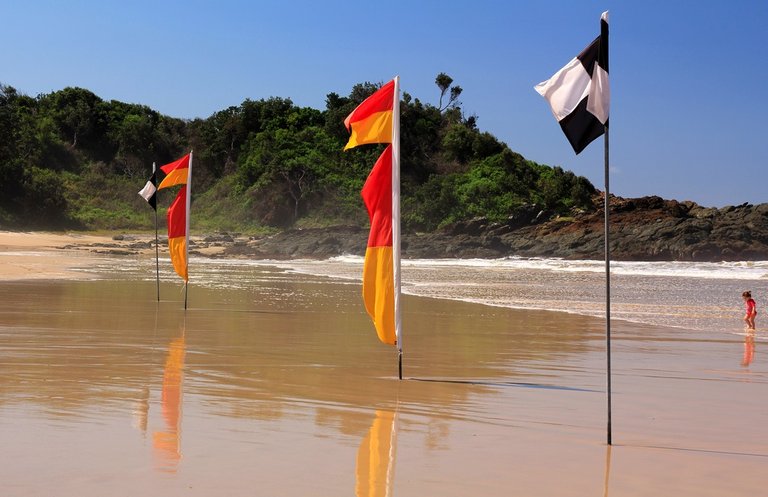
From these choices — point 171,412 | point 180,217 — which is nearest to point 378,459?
point 171,412

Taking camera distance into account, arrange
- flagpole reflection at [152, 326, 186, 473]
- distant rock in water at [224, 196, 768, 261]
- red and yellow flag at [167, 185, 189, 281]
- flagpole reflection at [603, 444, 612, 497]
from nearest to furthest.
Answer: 1. flagpole reflection at [603, 444, 612, 497]
2. flagpole reflection at [152, 326, 186, 473]
3. red and yellow flag at [167, 185, 189, 281]
4. distant rock in water at [224, 196, 768, 261]

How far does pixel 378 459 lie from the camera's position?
5.44 metres

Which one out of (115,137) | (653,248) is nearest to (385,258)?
(653,248)

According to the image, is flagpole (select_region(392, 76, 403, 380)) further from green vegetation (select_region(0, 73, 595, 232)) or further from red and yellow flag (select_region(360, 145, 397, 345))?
green vegetation (select_region(0, 73, 595, 232))

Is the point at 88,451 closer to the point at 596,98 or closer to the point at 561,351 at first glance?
the point at 596,98

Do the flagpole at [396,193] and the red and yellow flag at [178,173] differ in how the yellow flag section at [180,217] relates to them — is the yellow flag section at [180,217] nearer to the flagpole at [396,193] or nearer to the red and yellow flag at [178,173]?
the red and yellow flag at [178,173]

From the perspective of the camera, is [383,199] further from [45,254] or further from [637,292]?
[45,254]

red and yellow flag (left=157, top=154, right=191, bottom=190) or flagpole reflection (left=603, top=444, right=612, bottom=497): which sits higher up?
red and yellow flag (left=157, top=154, right=191, bottom=190)

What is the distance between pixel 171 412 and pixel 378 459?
6.55 feet

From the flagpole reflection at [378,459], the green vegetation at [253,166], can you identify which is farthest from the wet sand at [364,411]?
the green vegetation at [253,166]

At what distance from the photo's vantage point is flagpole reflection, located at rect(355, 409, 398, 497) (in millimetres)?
4824

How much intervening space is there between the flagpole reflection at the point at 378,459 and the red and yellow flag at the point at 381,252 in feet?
6.10

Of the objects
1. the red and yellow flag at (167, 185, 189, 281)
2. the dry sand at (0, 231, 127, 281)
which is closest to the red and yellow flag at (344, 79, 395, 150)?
the red and yellow flag at (167, 185, 189, 281)

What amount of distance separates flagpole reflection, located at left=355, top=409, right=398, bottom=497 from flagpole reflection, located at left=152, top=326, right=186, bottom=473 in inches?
43.0
